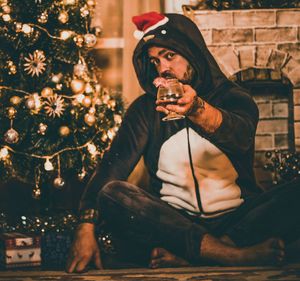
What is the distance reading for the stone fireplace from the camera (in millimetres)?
3473

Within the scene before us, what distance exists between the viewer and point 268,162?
3482 millimetres

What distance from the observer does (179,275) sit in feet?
7.94

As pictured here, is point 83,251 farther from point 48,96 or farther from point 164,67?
point 48,96

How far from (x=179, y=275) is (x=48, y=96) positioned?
1.22 meters

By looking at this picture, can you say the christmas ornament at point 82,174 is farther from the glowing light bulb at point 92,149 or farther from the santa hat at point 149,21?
the santa hat at point 149,21

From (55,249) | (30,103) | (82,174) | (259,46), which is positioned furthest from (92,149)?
(259,46)

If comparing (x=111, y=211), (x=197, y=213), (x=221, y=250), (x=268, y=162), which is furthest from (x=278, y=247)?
(x=268, y=162)

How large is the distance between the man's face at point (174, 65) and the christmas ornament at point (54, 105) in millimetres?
724

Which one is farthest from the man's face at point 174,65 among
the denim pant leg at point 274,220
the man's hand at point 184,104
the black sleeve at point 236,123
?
the denim pant leg at point 274,220

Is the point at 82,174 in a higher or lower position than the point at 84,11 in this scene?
lower

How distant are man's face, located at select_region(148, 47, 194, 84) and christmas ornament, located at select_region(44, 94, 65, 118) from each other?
0.72 m

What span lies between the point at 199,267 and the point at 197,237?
0.13 m

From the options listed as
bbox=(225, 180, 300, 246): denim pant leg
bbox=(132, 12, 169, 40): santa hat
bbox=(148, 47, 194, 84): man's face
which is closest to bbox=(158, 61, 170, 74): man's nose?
bbox=(148, 47, 194, 84): man's face

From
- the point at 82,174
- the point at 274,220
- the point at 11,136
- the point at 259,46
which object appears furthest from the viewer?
the point at 259,46
